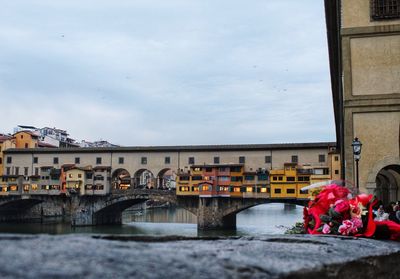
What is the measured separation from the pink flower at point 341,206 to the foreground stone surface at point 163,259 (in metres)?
1.81

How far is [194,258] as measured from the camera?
163 cm

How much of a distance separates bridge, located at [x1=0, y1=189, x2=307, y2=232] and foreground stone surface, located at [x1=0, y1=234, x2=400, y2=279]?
51.6 metres

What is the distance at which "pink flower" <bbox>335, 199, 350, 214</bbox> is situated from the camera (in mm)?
3979

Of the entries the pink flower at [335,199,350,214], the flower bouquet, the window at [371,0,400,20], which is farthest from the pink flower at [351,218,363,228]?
the window at [371,0,400,20]

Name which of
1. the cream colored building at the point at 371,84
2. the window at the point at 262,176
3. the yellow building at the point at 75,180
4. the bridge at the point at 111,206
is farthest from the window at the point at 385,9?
the yellow building at the point at 75,180

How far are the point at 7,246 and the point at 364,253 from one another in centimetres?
158

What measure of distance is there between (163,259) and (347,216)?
271cm

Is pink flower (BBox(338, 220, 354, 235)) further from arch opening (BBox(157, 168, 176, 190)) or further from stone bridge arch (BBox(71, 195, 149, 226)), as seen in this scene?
arch opening (BBox(157, 168, 176, 190))

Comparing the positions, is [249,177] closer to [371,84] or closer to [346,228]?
[371,84]

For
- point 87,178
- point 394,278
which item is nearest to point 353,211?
point 394,278

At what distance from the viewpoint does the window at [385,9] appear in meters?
16.7

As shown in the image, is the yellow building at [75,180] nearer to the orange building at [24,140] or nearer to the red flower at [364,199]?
the orange building at [24,140]

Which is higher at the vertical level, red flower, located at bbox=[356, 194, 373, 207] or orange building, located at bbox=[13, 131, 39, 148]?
orange building, located at bbox=[13, 131, 39, 148]

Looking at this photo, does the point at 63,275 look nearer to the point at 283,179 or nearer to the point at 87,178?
the point at 283,179
